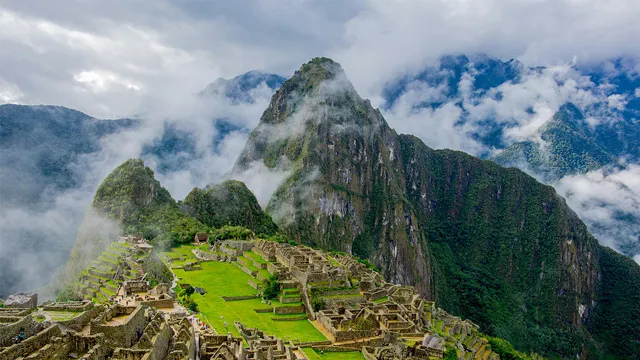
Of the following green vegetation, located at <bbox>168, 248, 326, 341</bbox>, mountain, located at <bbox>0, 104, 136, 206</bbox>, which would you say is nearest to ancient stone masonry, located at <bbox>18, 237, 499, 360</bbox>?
green vegetation, located at <bbox>168, 248, 326, 341</bbox>

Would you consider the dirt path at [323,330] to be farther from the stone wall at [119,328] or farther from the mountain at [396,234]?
the mountain at [396,234]

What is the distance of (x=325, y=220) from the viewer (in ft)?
491

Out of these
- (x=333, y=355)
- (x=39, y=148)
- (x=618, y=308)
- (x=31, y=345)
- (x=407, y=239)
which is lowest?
(x=333, y=355)

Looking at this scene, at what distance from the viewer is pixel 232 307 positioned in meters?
43.3

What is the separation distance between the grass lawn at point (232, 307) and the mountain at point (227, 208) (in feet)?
149

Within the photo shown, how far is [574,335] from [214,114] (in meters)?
129

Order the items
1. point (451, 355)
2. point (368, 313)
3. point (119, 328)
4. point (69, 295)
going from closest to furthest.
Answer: point (119, 328), point (451, 355), point (368, 313), point (69, 295)

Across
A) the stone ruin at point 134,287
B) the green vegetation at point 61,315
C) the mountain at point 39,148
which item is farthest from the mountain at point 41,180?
the green vegetation at point 61,315

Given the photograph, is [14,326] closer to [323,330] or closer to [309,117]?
[323,330]

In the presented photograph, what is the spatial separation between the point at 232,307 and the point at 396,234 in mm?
129703

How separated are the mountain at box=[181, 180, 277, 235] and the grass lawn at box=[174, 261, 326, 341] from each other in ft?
149

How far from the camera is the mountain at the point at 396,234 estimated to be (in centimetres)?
14550

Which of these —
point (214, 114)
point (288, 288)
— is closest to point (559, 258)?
point (214, 114)

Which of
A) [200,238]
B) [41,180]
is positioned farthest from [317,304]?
[41,180]
